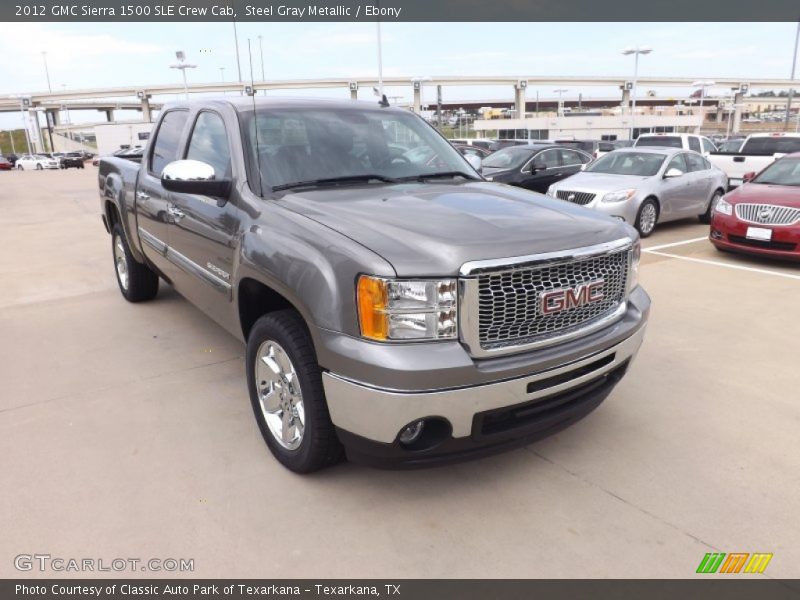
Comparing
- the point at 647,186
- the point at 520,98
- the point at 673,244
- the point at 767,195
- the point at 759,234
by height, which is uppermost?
the point at 520,98

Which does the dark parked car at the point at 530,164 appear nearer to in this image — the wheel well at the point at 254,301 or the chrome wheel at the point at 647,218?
the chrome wheel at the point at 647,218

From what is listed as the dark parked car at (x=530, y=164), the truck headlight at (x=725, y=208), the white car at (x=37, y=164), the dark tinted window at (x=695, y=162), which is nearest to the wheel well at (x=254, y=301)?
the truck headlight at (x=725, y=208)

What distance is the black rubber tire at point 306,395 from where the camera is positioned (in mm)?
2646

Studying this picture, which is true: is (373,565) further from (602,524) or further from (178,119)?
(178,119)

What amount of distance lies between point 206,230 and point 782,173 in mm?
7994

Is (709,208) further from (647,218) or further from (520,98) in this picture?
(520,98)

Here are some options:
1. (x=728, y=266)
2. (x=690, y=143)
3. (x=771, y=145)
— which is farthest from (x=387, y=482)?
(x=690, y=143)

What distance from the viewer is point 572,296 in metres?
2.67

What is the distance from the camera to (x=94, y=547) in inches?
98.5

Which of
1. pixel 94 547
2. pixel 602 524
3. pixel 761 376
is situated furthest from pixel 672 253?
pixel 94 547

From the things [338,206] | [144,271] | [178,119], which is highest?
[178,119]

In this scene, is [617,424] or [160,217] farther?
[160,217]

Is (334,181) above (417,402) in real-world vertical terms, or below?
above

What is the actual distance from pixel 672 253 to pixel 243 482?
7424 millimetres
